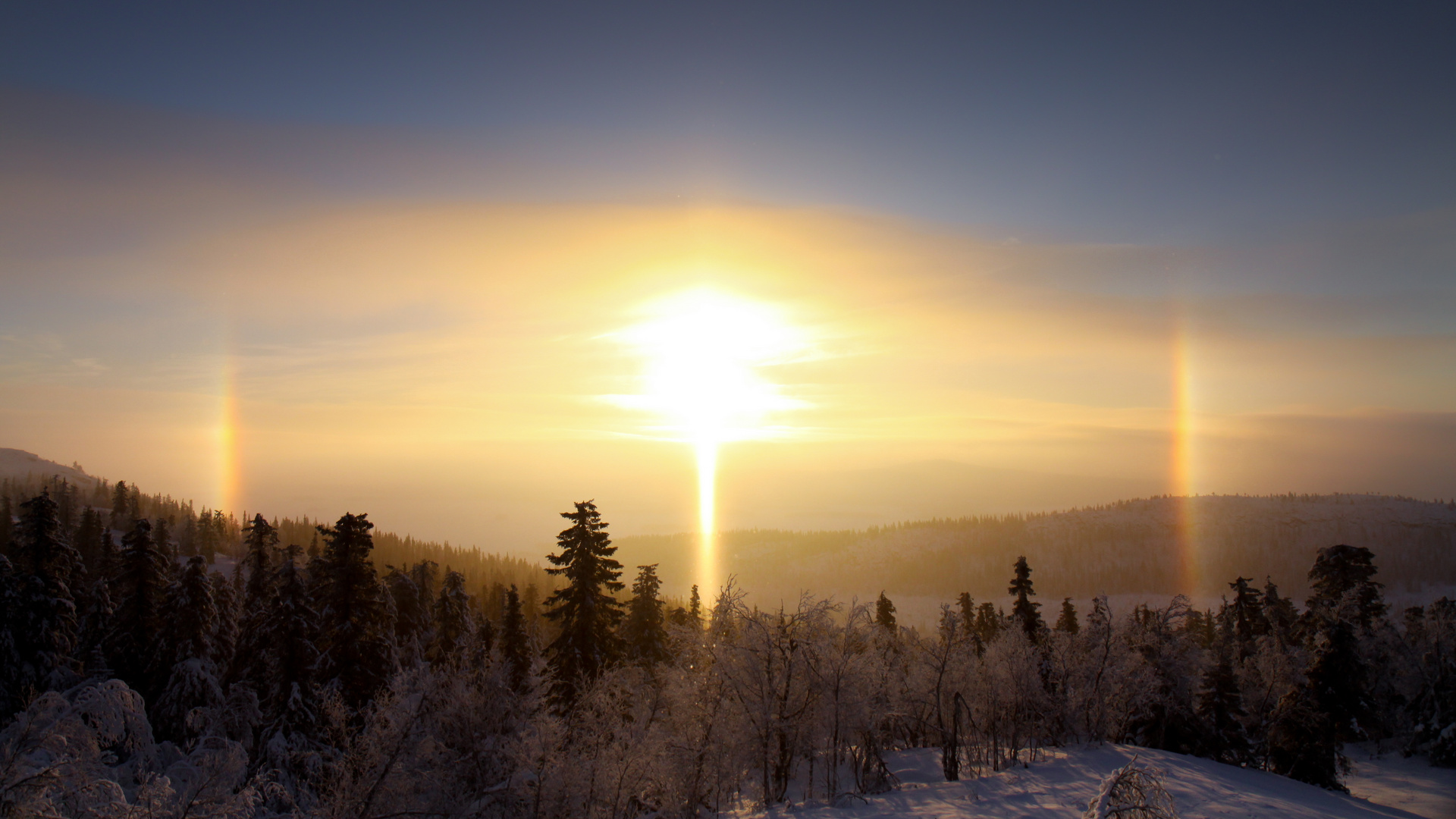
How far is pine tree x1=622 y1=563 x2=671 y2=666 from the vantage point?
50.8 meters

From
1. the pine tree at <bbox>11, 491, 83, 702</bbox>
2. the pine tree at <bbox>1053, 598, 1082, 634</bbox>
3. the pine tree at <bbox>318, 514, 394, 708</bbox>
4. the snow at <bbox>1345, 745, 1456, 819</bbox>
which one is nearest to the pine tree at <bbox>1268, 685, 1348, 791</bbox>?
the snow at <bbox>1345, 745, 1456, 819</bbox>

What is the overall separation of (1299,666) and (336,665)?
223ft

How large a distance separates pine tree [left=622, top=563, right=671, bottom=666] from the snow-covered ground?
18.8 meters

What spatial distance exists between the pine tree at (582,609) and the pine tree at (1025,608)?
1241 inches

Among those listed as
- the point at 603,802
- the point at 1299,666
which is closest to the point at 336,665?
the point at 603,802

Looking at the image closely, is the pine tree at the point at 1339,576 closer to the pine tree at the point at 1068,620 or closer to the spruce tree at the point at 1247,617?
the spruce tree at the point at 1247,617

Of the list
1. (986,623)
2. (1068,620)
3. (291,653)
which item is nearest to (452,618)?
(291,653)

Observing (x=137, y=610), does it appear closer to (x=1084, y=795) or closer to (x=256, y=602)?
(x=256, y=602)

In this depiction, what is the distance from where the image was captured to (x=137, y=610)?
43.2m

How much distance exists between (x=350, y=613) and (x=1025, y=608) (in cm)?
4751

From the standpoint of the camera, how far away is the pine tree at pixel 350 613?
3762 centimetres

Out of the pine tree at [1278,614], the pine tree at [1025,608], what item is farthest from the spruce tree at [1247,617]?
the pine tree at [1025,608]

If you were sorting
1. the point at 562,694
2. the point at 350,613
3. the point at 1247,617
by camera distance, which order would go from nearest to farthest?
the point at 350,613, the point at 562,694, the point at 1247,617

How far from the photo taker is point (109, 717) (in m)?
26.8
